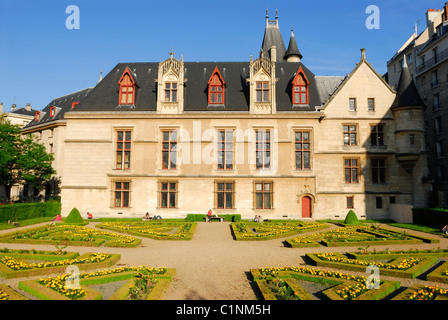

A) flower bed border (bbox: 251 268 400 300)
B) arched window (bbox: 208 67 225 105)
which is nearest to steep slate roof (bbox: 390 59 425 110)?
arched window (bbox: 208 67 225 105)

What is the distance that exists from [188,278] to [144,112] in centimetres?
2534

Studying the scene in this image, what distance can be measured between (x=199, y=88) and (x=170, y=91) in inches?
150

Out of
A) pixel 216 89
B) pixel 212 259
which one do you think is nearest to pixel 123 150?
pixel 216 89

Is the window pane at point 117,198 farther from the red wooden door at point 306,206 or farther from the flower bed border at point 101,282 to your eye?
the flower bed border at point 101,282

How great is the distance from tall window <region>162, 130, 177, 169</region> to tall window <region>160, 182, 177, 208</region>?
2053 millimetres

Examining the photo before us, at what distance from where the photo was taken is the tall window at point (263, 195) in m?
33.2

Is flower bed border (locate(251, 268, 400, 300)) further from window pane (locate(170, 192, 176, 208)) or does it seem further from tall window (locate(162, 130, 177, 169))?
tall window (locate(162, 130, 177, 169))

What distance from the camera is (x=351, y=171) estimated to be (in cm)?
3391

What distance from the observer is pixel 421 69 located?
46.4 meters

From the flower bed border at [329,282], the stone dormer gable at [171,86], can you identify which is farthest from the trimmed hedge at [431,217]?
the stone dormer gable at [171,86]

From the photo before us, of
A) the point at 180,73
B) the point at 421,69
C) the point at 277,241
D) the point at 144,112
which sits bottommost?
the point at 277,241

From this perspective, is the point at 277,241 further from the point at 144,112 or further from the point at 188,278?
the point at 144,112

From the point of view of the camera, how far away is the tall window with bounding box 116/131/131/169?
3412 centimetres
